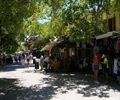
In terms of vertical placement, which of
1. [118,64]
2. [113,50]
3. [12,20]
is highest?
[12,20]

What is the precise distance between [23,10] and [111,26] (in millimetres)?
9212

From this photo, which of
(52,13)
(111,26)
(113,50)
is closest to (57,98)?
(113,50)

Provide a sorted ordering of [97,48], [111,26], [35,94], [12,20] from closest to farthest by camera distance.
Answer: [35,94], [12,20], [97,48], [111,26]

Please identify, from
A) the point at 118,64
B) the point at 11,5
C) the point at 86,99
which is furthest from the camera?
the point at 118,64

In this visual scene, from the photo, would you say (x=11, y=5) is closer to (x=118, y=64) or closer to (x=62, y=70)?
(x=118, y=64)

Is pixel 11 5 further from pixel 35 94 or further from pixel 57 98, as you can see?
pixel 57 98

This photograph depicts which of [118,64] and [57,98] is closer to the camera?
[57,98]

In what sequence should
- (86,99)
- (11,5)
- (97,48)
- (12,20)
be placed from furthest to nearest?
(97,48) < (12,20) < (11,5) < (86,99)

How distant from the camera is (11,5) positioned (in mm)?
7527

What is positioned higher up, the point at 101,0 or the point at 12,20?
the point at 101,0

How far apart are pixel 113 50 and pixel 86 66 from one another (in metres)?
3.52

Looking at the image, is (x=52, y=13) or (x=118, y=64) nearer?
(x=118, y=64)

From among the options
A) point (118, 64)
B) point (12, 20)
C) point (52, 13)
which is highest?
point (52, 13)

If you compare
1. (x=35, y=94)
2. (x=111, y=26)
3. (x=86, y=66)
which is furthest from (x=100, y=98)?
(x=111, y=26)
